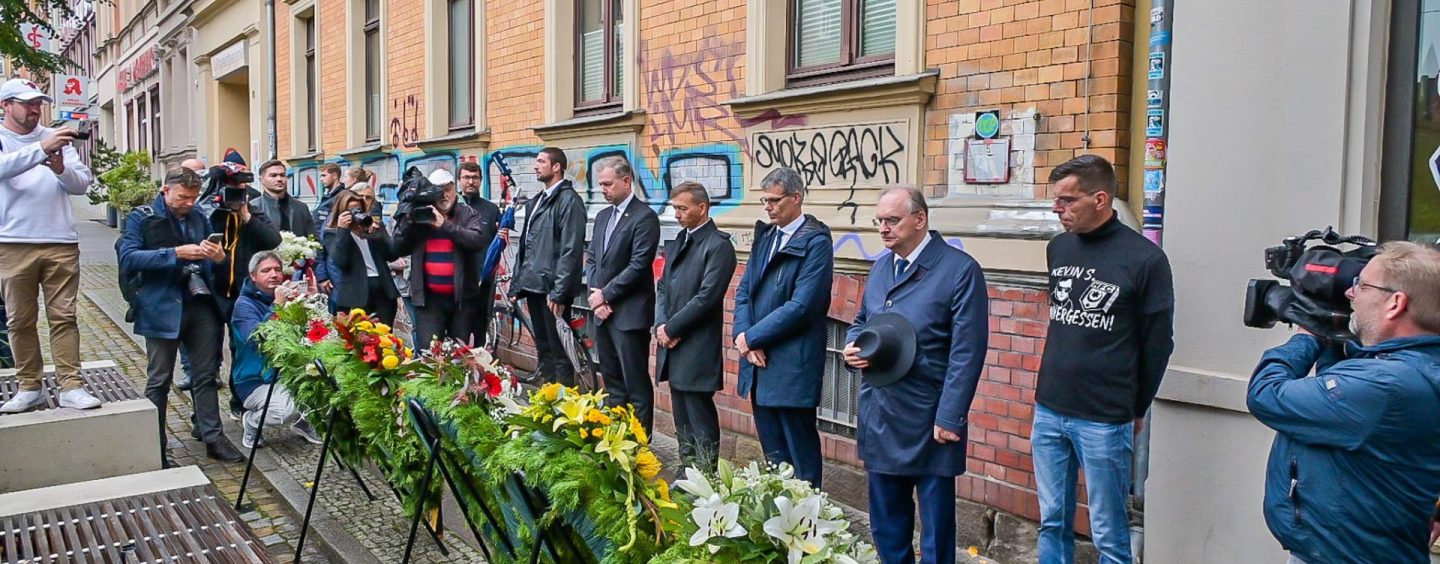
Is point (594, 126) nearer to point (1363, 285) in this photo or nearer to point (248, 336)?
point (248, 336)

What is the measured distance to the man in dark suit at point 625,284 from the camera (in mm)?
6070

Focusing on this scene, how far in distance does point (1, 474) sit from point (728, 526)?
464 centimetres

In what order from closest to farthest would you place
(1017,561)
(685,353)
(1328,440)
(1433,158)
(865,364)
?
(1328,440) < (1433,158) < (865,364) < (1017,561) < (685,353)

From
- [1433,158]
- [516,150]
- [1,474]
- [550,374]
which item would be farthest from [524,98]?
[1433,158]

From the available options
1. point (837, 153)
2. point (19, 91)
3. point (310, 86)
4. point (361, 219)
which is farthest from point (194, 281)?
point (310, 86)

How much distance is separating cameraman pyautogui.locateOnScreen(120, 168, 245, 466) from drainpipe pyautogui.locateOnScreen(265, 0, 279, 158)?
10709 mm

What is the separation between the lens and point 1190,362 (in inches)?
169

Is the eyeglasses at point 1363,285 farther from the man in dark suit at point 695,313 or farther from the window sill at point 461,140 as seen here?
the window sill at point 461,140

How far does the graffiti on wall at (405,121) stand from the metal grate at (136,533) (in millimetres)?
7541

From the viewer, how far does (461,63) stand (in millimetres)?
10797

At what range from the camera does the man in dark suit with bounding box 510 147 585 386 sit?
22.1 ft

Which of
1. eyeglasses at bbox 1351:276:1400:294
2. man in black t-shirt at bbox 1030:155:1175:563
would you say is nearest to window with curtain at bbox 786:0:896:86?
man in black t-shirt at bbox 1030:155:1175:563

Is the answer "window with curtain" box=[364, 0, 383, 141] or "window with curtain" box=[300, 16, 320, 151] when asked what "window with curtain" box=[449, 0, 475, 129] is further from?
"window with curtain" box=[300, 16, 320, 151]

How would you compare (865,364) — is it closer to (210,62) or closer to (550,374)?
(550,374)
